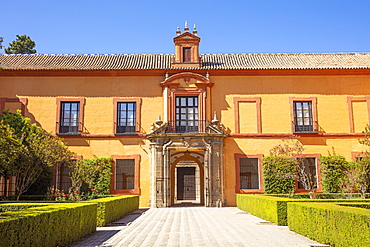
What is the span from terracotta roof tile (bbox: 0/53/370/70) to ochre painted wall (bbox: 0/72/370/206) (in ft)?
2.15

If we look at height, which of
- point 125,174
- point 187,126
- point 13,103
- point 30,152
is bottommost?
point 125,174

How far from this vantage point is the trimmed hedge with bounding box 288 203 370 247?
22.8 ft

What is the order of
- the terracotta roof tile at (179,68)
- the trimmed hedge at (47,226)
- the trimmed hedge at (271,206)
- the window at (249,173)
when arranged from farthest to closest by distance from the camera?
the terracotta roof tile at (179,68) < the window at (249,173) < the trimmed hedge at (271,206) < the trimmed hedge at (47,226)

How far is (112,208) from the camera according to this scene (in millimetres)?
13047

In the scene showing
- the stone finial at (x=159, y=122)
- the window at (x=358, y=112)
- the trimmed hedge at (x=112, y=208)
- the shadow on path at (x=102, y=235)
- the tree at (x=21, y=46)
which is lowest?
the shadow on path at (x=102, y=235)

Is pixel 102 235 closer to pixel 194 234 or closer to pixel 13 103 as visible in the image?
pixel 194 234

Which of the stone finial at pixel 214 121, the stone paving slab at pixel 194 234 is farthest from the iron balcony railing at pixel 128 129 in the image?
the stone paving slab at pixel 194 234

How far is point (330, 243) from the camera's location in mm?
8133

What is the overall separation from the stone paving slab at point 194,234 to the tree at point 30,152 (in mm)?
6550

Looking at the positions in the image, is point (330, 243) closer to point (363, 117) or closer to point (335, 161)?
point (335, 161)

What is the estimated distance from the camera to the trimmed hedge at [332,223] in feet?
22.8

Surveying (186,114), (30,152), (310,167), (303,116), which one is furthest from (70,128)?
(310,167)

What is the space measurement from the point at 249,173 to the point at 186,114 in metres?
4.81

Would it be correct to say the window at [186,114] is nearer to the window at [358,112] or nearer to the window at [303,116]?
the window at [303,116]
